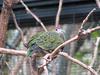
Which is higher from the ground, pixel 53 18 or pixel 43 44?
pixel 53 18

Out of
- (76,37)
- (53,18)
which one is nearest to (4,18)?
(53,18)

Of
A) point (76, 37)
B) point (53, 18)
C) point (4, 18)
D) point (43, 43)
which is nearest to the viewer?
point (76, 37)

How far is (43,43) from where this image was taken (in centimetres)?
169

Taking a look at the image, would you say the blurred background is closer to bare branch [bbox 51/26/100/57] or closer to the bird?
the bird

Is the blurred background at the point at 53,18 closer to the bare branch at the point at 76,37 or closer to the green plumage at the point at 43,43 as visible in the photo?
the green plumage at the point at 43,43

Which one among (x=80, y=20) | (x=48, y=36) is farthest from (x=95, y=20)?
(x=48, y=36)

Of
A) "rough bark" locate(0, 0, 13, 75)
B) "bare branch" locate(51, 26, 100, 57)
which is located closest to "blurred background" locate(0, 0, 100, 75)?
"rough bark" locate(0, 0, 13, 75)

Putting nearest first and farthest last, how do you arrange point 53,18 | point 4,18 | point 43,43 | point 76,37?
1. point 76,37
2. point 43,43
3. point 4,18
4. point 53,18

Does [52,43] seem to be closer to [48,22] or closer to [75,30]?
[48,22]

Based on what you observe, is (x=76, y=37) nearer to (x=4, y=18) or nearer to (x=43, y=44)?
(x=43, y=44)

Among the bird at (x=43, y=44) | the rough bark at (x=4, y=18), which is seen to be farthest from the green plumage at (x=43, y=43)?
the rough bark at (x=4, y=18)

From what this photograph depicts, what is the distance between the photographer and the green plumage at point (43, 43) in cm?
166

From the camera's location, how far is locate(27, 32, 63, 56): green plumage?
5.46ft

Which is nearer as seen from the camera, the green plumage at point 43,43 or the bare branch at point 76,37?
the bare branch at point 76,37
